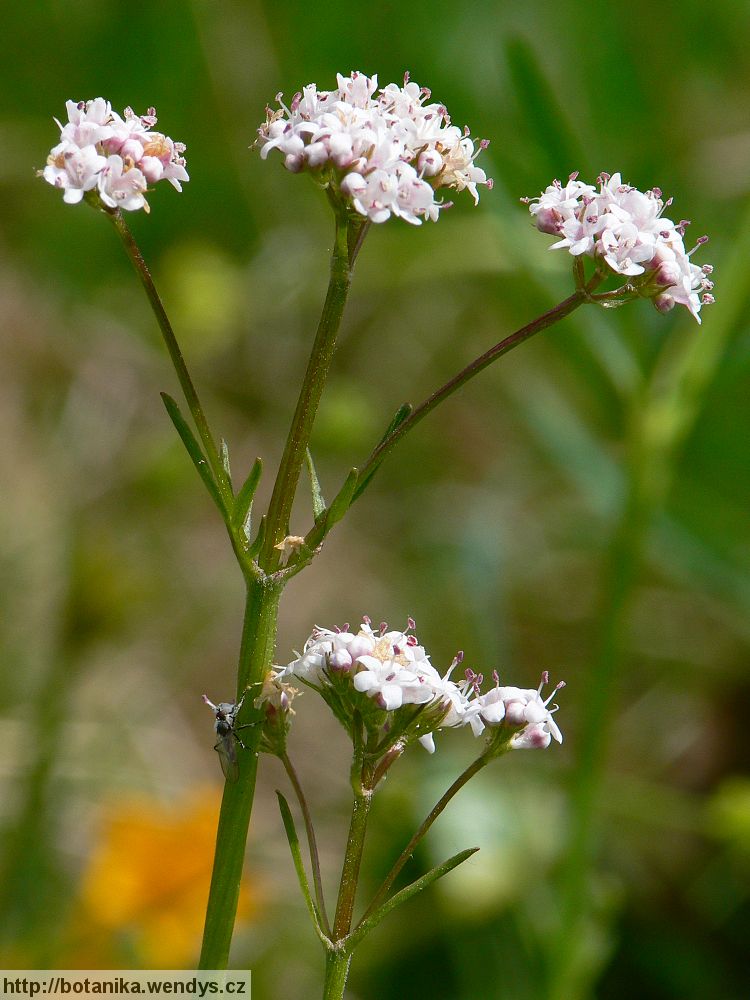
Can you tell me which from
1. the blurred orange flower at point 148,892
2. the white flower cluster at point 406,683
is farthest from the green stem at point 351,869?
the blurred orange flower at point 148,892

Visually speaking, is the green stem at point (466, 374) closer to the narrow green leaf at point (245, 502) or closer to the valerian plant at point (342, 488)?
the valerian plant at point (342, 488)

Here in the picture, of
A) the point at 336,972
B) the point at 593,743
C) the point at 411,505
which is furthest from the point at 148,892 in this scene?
the point at 411,505

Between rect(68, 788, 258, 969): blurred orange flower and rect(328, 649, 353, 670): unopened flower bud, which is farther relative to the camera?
rect(68, 788, 258, 969): blurred orange flower

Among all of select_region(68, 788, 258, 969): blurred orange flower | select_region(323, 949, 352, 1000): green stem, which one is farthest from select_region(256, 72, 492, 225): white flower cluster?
select_region(68, 788, 258, 969): blurred orange flower

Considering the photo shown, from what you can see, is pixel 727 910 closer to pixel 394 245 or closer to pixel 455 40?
pixel 394 245

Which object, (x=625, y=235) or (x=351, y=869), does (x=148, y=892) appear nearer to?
(x=351, y=869)

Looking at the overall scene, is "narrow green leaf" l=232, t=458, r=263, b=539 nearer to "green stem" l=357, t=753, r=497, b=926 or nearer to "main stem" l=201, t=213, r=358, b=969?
"main stem" l=201, t=213, r=358, b=969
